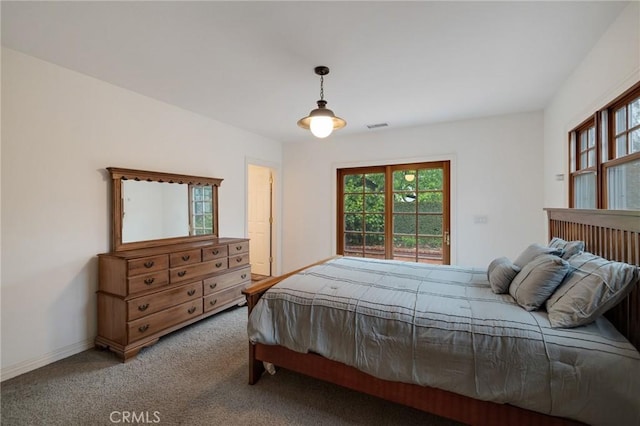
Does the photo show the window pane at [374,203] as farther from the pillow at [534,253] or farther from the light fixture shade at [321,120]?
the pillow at [534,253]

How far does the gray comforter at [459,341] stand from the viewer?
1280 mm

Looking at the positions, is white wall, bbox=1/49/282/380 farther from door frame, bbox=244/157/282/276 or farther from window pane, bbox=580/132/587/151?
window pane, bbox=580/132/587/151

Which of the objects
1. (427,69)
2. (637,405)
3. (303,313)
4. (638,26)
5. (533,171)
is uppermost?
(427,69)

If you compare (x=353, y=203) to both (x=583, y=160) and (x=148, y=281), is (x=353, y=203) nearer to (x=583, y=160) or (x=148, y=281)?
(x=583, y=160)

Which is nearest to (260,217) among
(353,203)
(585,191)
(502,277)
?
(353,203)

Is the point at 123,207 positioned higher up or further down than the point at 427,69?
further down

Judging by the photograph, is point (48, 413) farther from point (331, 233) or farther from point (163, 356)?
point (331, 233)

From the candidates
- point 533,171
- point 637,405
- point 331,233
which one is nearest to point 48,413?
point 637,405

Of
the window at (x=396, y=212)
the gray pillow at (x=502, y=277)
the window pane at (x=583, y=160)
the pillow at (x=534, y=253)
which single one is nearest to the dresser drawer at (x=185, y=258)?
the window at (x=396, y=212)

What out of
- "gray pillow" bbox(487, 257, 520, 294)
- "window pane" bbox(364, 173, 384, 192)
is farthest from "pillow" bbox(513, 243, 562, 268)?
"window pane" bbox(364, 173, 384, 192)

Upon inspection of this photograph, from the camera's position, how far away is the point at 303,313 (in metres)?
1.95

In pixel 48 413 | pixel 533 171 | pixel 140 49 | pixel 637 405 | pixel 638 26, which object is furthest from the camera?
pixel 533 171

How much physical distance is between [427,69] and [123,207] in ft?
10.5

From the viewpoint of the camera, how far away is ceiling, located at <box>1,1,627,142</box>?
5.94 feet
